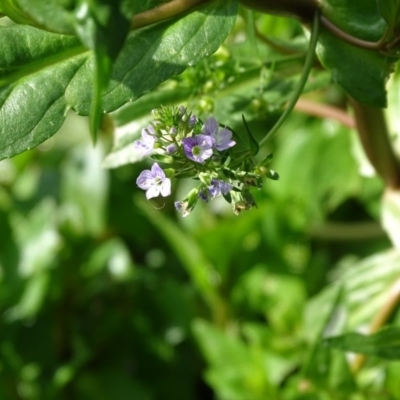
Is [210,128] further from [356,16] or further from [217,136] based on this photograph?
[356,16]

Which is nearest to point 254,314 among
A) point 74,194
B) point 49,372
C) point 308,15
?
point 49,372

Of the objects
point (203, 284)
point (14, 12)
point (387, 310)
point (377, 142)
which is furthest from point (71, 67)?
point (203, 284)

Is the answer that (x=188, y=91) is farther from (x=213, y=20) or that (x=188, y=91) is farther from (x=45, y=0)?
(x=45, y=0)

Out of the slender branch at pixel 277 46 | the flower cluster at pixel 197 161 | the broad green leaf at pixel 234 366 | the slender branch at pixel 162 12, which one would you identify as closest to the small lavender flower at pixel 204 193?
the flower cluster at pixel 197 161

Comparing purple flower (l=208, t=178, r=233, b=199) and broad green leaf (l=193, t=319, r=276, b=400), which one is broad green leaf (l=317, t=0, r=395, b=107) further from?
broad green leaf (l=193, t=319, r=276, b=400)

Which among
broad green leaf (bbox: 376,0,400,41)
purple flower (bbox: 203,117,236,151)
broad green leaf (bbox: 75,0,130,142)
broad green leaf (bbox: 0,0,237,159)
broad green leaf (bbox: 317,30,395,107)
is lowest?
broad green leaf (bbox: 317,30,395,107)

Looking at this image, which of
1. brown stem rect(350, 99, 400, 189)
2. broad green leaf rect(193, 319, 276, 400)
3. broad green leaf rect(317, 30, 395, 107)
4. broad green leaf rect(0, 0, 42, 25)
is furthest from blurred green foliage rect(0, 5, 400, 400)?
broad green leaf rect(0, 0, 42, 25)
